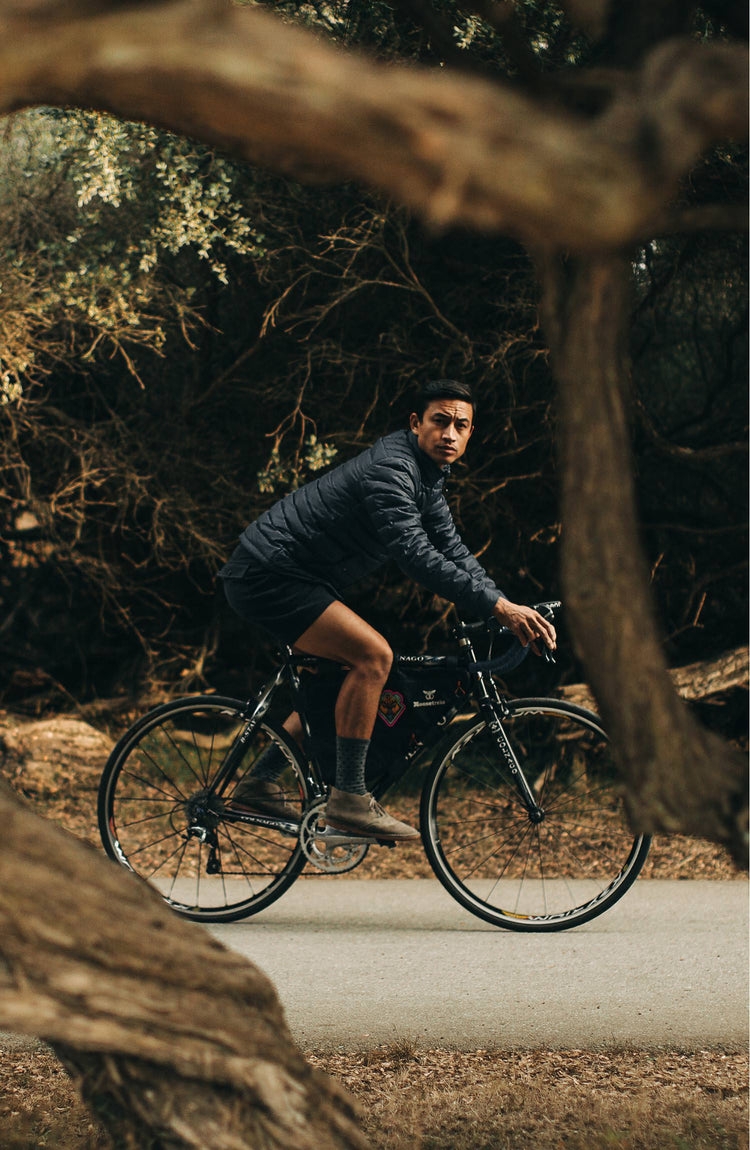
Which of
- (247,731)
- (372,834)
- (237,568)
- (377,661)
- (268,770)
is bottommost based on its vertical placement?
(372,834)

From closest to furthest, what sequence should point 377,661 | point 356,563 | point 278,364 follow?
point 377,661
point 356,563
point 278,364

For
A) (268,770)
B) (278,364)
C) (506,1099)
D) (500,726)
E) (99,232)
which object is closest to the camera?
(506,1099)

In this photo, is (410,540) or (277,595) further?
(277,595)

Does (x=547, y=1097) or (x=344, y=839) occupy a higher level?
(x=344, y=839)

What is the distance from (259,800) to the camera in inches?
193

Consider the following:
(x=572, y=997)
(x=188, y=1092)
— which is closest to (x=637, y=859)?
(x=572, y=997)

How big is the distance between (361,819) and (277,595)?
0.96 meters

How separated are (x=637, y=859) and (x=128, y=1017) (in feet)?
9.68

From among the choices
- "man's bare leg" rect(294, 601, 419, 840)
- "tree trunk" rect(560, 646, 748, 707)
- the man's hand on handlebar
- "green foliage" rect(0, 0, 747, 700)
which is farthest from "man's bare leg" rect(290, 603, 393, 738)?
"tree trunk" rect(560, 646, 748, 707)

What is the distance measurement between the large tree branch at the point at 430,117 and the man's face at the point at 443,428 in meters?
2.69

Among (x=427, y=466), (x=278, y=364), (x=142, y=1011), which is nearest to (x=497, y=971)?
(x=427, y=466)

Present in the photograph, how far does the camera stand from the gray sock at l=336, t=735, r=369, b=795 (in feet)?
15.1

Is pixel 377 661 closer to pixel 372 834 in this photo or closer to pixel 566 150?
pixel 372 834

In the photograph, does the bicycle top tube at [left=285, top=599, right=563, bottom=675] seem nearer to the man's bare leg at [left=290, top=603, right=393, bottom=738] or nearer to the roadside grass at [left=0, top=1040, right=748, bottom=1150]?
the man's bare leg at [left=290, top=603, right=393, bottom=738]
